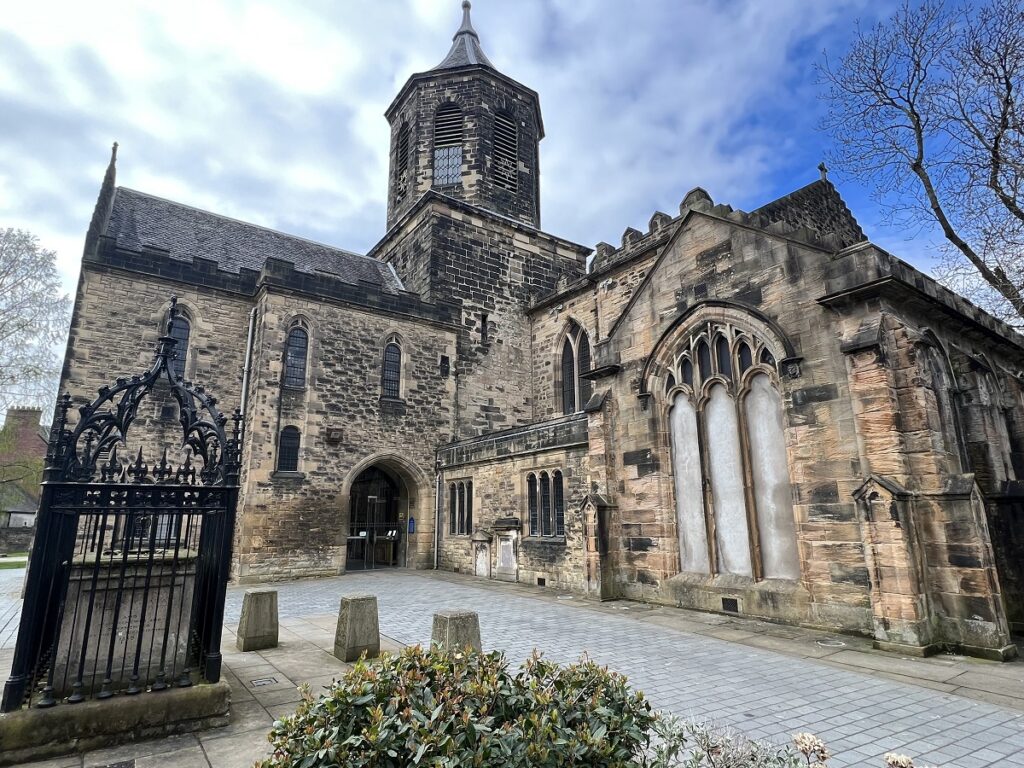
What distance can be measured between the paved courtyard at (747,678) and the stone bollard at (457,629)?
1.26 m

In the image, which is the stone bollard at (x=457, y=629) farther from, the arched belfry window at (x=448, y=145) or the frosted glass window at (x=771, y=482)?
the arched belfry window at (x=448, y=145)

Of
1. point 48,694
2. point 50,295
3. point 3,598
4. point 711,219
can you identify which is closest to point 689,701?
point 48,694

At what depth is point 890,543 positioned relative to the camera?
7141mm

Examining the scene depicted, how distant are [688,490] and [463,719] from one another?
353 inches

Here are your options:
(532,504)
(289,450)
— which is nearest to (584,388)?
(532,504)

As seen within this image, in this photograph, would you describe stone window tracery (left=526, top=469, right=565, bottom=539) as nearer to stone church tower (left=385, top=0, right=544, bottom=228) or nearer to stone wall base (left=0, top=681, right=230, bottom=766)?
stone wall base (left=0, top=681, right=230, bottom=766)

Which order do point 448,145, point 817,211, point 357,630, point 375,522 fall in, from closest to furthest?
point 357,630 < point 817,211 < point 375,522 < point 448,145

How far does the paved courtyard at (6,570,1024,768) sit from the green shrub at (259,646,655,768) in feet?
6.37

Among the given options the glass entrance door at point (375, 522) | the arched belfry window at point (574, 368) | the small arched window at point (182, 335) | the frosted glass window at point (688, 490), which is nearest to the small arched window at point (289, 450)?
the glass entrance door at point (375, 522)

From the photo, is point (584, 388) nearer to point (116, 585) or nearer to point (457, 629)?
point (457, 629)

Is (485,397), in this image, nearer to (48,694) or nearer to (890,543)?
(890,543)

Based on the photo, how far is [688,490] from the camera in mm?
10570

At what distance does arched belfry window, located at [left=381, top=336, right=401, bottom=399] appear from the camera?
1966cm

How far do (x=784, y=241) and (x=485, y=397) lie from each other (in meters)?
Answer: 13.9
